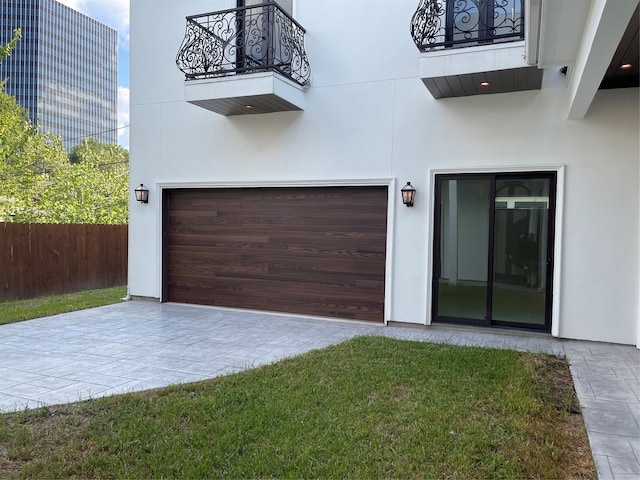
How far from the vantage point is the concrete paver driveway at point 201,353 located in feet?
11.6

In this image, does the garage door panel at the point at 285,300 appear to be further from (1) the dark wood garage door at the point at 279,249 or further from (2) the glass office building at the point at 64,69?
(2) the glass office building at the point at 64,69

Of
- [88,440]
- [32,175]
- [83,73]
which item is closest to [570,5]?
[88,440]

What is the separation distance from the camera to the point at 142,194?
26.3ft

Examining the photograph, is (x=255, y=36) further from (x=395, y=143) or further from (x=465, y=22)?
(x=465, y=22)

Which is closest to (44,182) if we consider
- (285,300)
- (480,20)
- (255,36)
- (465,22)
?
(255,36)

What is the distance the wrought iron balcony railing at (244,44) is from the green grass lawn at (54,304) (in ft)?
14.1

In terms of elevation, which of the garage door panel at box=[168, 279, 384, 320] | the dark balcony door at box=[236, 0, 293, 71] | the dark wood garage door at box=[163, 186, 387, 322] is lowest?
the garage door panel at box=[168, 279, 384, 320]

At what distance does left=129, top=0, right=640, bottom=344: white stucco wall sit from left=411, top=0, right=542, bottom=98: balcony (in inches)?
15.2

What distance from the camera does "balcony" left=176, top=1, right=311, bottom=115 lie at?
646 cm

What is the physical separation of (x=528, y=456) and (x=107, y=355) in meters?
4.20

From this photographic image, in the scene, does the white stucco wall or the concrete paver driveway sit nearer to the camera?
the concrete paver driveway

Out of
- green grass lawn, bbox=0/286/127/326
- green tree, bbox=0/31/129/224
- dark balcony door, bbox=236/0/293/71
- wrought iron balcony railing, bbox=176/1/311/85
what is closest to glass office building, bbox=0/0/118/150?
green tree, bbox=0/31/129/224

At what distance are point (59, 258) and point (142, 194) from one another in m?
3.08

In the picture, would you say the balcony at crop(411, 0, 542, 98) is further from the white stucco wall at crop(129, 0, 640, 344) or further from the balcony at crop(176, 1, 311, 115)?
the balcony at crop(176, 1, 311, 115)
